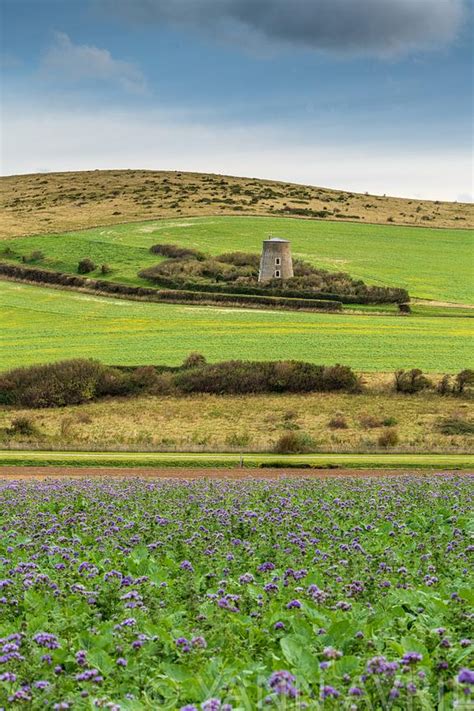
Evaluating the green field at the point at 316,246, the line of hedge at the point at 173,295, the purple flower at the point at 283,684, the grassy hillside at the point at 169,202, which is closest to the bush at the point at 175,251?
the green field at the point at 316,246

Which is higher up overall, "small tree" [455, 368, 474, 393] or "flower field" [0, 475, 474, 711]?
"flower field" [0, 475, 474, 711]

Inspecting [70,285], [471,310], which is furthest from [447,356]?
[70,285]

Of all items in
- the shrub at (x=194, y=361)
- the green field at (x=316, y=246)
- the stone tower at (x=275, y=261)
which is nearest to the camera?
the shrub at (x=194, y=361)

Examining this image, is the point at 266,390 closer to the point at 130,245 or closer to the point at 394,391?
the point at 394,391

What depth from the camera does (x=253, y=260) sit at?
92.6 metres

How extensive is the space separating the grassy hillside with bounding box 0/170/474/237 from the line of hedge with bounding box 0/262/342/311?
2546cm

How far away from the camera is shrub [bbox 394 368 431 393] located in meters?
50.5

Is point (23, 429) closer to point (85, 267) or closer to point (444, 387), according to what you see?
point (444, 387)

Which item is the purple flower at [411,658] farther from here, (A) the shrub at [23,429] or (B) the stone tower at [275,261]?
(B) the stone tower at [275,261]

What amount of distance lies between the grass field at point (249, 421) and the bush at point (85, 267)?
147ft

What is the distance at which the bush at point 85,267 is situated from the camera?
9206 cm

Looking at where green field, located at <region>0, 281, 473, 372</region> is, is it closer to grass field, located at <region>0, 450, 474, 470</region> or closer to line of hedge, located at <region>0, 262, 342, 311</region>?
line of hedge, located at <region>0, 262, 342, 311</region>

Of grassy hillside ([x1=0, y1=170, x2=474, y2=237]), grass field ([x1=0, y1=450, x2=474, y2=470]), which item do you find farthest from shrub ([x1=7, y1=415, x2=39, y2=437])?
grassy hillside ([x1=0, y1=170, x2=474, y2=237])

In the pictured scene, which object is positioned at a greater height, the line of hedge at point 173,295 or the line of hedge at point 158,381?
the line of hedge at point 173,295
